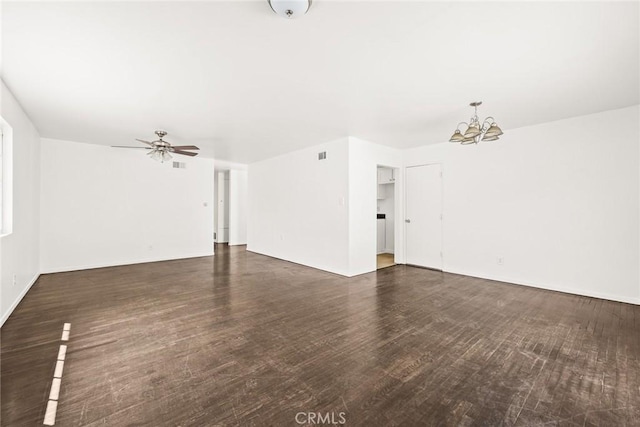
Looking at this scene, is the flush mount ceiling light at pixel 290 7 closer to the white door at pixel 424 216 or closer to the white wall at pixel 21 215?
the white wall at pixel 21 215

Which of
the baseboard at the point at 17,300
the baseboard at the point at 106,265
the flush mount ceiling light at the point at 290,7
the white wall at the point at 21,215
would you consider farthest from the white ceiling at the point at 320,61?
the baseboard at the point at 106,265

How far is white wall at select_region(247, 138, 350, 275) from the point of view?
517 cm

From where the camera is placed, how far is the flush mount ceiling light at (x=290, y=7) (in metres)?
1.75

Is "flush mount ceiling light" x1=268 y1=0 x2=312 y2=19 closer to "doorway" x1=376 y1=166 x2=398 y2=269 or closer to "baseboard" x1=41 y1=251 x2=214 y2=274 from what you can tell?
"doorway" x1=376 y1=166 x2=398 y2=269

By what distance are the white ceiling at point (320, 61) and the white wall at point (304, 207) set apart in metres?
1.33

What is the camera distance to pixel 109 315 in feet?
10.4

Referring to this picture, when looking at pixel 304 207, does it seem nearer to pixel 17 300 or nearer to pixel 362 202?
pixel 362 202

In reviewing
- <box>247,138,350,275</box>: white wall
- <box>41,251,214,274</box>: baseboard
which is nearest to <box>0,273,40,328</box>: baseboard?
<box>41,251,214,274</box>: baseboard

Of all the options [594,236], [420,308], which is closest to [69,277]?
[420,308]

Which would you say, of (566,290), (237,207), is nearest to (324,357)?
(566,290)

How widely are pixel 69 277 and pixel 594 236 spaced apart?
8.74 metres

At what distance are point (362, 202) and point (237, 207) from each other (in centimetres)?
557

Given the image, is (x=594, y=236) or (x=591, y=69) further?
(x=594, y=236)

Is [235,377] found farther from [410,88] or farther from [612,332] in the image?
[612,332]
